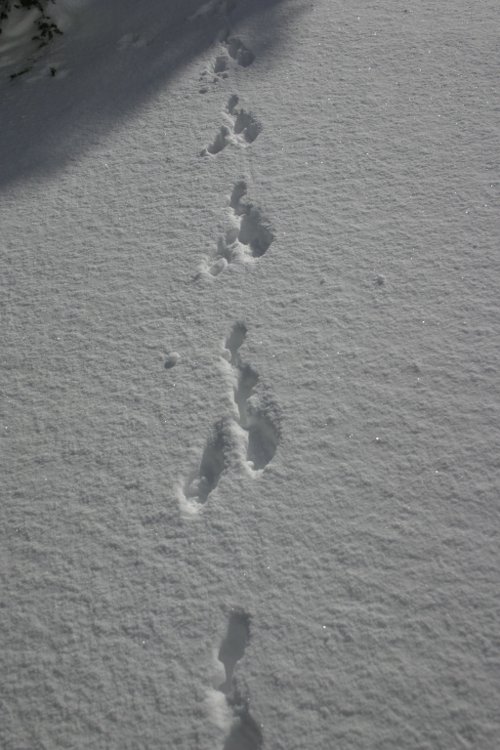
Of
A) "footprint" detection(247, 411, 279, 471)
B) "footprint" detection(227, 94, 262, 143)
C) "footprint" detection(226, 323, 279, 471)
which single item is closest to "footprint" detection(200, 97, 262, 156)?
"footprint" detection(227, 94, 262, 143)

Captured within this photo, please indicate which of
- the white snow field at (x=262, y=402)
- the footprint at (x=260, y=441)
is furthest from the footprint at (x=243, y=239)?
the footprint at (x=260, y=441)

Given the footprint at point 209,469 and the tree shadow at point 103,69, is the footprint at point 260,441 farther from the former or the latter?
the tree shadow at point 103,69

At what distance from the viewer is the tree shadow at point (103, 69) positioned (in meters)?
2.12

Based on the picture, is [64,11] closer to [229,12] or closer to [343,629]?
[229,12]

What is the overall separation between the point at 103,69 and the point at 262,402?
1.91m

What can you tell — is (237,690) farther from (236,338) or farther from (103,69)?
(103,69)

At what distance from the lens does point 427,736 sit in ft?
2.88

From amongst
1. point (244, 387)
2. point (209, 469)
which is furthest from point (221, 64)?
point (209, 469)

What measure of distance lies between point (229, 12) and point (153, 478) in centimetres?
232

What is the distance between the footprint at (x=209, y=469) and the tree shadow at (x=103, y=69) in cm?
132

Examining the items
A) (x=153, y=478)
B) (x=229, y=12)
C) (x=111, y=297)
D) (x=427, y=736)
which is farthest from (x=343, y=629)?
(x=229, y=12)

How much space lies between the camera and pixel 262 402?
1308 mm

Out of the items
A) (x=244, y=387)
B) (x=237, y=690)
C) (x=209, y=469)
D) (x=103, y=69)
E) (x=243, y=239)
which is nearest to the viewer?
(x=237, y=690)

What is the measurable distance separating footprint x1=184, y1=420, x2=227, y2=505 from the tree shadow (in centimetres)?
132
